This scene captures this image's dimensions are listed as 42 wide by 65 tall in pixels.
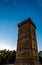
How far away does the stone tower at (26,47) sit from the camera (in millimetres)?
4047

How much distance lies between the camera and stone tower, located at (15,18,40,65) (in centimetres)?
405

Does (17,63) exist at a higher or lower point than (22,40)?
lower

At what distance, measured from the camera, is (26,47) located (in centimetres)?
423

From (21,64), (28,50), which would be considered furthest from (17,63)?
(28,50)

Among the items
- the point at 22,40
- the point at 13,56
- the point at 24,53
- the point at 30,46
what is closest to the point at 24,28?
the point at 22,40

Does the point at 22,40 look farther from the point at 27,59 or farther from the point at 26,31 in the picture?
the point at 27,59

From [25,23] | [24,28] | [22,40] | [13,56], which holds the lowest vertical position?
[13,56]

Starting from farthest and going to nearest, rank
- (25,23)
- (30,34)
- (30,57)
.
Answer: (25,23)
(30,34)
(30,57)

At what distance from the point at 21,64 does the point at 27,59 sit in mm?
385

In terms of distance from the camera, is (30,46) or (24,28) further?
(24,28)

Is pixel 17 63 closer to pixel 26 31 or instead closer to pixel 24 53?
pixel 24 53

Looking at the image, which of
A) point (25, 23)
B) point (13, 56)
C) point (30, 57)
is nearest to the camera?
point (30, 57)

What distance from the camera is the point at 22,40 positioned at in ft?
14.7

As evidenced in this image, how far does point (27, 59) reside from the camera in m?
4.04
